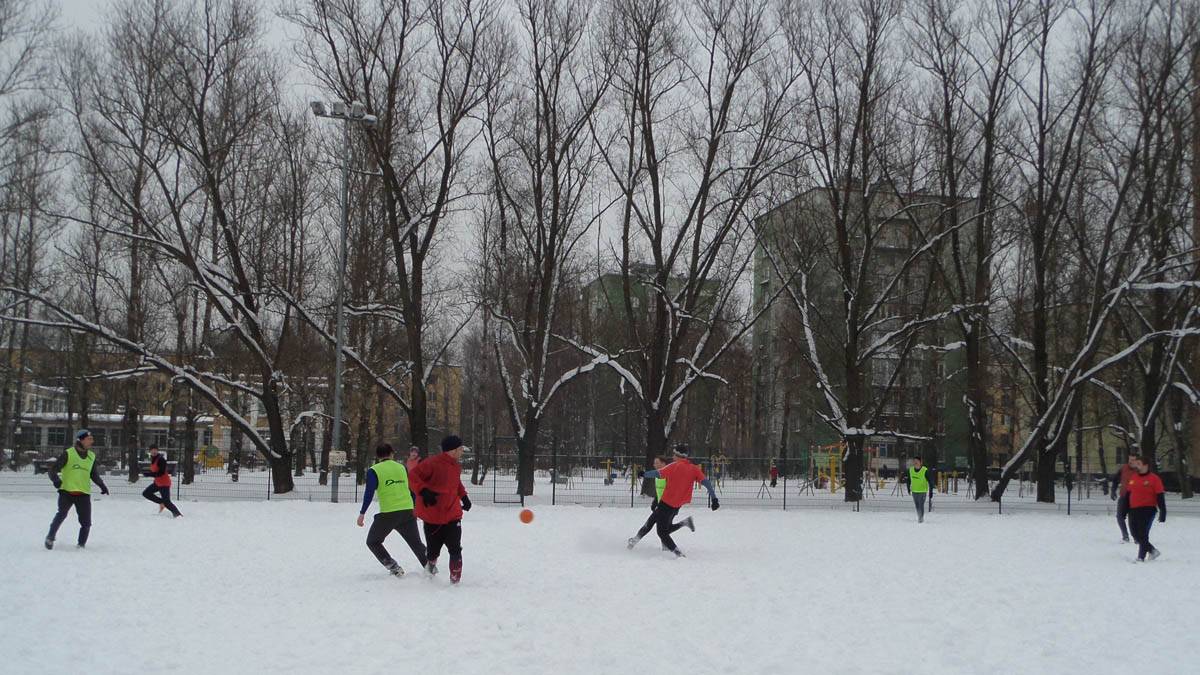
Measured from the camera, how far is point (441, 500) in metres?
12.3

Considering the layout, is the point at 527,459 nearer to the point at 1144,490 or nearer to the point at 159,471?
the point at 159,471

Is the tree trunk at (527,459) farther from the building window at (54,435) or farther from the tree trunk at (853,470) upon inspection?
the building window at (54,435)

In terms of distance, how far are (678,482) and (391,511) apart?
16.5 ft

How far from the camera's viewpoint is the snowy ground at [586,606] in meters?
8.40

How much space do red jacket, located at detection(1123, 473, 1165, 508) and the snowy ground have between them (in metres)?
0.97

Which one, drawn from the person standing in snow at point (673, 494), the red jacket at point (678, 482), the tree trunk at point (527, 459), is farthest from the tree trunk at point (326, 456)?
the red jacket at point (678, 482)

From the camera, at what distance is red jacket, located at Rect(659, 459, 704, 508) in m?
16.0

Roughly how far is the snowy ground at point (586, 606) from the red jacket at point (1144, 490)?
3.18 ft

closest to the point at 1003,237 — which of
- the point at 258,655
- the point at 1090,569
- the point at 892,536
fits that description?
the point at 892,536

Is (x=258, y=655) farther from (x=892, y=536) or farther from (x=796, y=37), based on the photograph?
(x=796, y=37)

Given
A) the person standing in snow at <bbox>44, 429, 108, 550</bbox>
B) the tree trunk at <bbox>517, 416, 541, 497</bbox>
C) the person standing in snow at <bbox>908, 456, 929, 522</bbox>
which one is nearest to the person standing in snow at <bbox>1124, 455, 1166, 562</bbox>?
the person standing in snow at <bbox>908, 456, 929, 522</bbox>

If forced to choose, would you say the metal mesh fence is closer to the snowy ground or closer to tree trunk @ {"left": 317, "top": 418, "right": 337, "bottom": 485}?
tree trunk @ {"left": 317, "top": 418, "right": 337, "bottom": 485}

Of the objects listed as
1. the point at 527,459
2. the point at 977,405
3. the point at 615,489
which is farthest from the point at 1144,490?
the point at 615,489

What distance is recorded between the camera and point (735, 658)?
8555mm
